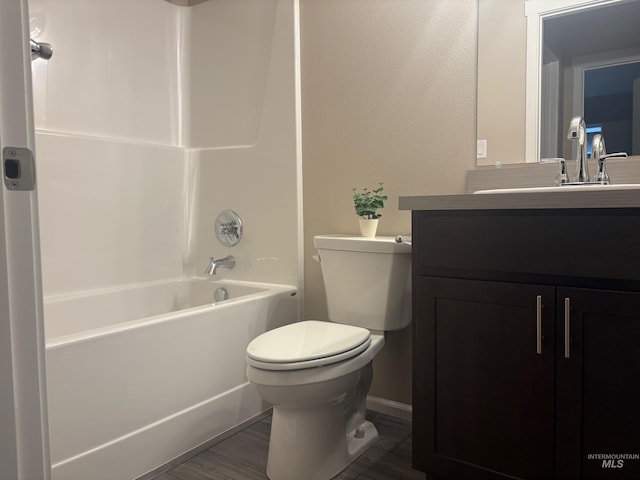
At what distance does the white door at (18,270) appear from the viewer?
0.57 metres

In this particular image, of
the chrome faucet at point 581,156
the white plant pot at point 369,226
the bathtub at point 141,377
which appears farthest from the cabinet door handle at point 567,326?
the bathtub at point 141,377

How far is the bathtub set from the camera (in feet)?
4.86

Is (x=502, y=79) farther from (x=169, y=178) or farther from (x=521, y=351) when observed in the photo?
(x=169, y=178)

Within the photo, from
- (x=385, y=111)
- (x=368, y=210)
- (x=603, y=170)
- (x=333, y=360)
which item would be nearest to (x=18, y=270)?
(x=333, y=360)

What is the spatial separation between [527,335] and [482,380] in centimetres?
18

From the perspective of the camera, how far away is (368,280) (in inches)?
74.1

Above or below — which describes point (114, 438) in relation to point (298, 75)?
below

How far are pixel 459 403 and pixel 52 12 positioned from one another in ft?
7.50

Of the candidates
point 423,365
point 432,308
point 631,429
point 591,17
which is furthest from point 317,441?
point 591,17

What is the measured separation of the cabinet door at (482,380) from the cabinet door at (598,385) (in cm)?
4

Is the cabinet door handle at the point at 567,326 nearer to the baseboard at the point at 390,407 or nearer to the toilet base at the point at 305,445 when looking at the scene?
the toilet base at the point at 305,445

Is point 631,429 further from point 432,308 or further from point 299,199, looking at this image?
point 299,199

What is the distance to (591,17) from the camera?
1.69 meters

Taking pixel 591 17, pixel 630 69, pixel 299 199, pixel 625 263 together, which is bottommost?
pixel 625 263
